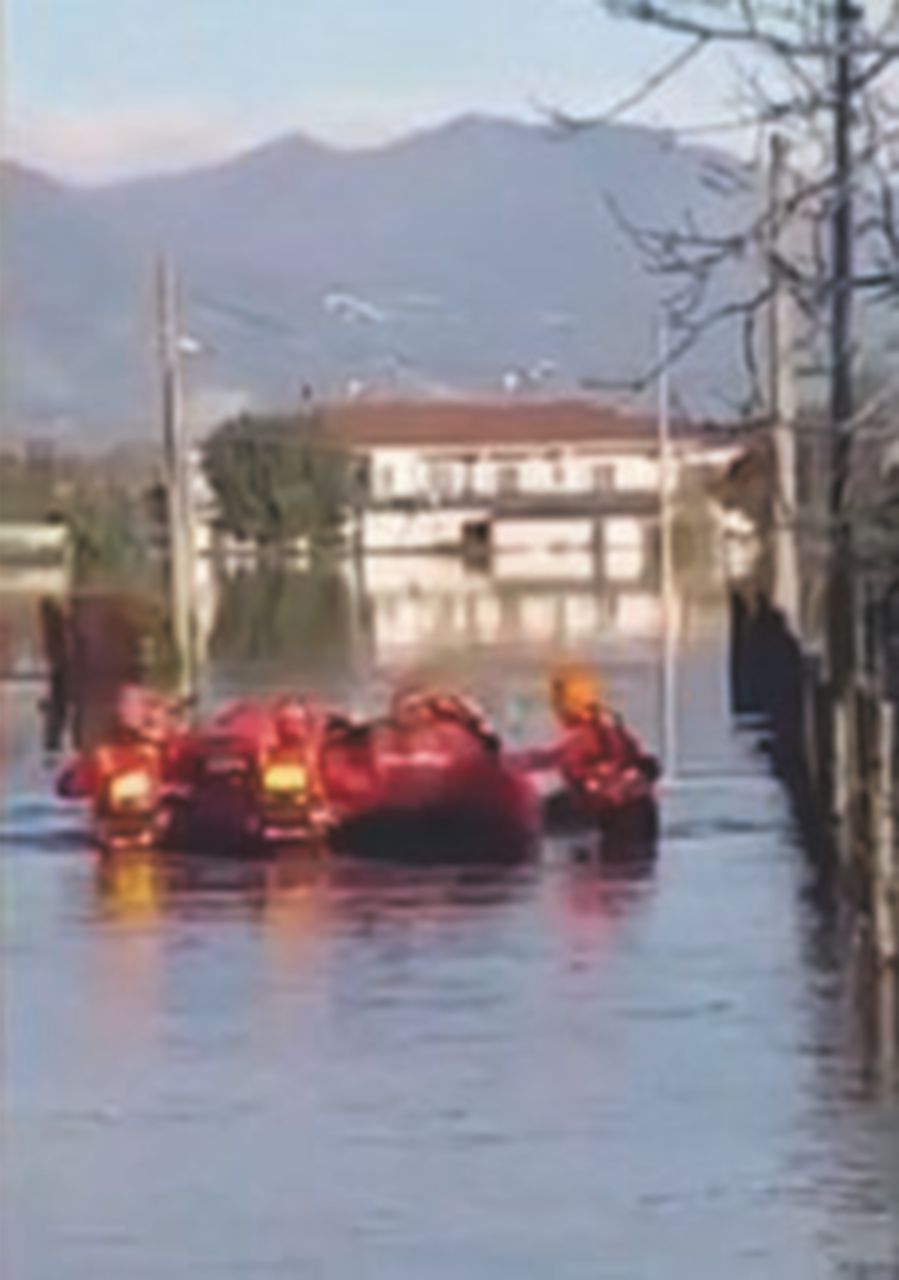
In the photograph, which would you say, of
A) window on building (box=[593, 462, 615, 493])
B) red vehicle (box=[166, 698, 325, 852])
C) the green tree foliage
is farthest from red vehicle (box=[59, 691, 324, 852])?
window on building (box=[593, 462, 615, 493])

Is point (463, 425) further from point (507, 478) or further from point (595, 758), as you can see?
point (595, 758)

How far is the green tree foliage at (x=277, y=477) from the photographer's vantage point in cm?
4062

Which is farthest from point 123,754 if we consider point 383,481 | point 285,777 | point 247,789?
point 383,481

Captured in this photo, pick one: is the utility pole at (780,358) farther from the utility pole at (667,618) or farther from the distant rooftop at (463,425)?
the distant rooftop at (463,425)

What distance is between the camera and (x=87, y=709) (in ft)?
98.2

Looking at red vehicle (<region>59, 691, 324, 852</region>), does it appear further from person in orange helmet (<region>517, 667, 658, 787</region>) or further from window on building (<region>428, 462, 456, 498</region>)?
window on building (<region>428, 462, 456, 498</region>)

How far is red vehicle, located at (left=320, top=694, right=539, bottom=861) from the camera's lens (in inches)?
791

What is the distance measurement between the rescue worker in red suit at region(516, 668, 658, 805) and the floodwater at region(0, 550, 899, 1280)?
0.37 meters

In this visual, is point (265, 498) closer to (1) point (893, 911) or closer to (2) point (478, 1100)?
(1) point (893, 911)

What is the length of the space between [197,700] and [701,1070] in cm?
1925

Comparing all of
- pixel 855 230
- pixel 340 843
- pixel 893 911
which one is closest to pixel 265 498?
pixel 340 843

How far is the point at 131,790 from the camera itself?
2095 centimetres

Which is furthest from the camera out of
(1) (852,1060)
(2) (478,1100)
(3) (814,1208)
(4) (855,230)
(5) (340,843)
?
(5) (340,843)

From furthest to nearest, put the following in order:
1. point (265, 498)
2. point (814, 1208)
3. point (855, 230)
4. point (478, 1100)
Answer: point (265, 498) → point (478, 1100) → point (814, 1208) → point (855, 230)
